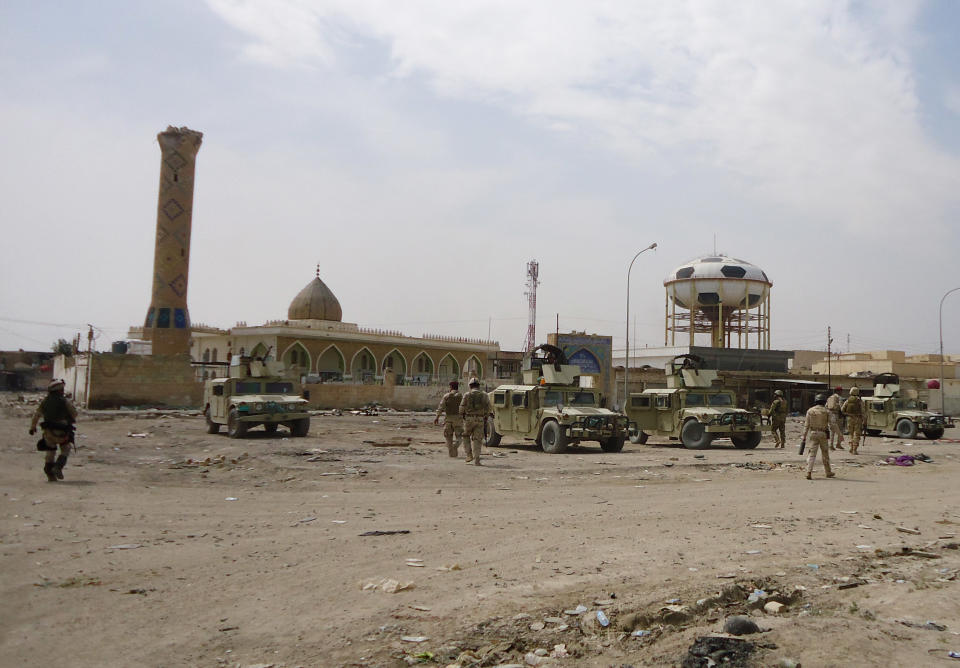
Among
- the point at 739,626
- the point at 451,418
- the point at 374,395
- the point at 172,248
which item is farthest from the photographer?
the point at 172,248

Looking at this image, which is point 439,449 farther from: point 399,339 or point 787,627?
point 399,339

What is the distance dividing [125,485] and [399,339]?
33.3m

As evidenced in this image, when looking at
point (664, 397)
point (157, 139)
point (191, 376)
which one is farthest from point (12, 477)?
point (157, 139)

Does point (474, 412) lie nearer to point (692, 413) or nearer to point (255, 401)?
point (255, 401)

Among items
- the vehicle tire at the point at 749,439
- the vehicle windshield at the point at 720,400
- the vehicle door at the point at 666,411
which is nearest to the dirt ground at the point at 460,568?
the vehicle tire at the point at 749,439

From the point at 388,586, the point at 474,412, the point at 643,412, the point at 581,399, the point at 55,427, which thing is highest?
the point at 581,399

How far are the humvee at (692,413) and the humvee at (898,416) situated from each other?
6573 millimetres

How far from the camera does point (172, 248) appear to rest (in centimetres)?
3644

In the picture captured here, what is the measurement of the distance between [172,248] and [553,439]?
26.1 metres

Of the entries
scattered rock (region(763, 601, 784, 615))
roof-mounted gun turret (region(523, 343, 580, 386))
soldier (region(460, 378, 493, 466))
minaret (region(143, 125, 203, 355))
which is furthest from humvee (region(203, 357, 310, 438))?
minaret (region(143, 125, 203, 355))

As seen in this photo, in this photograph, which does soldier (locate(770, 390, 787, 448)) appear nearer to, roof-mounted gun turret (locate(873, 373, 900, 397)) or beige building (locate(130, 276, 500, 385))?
roof-mounted gun turret (locate(873, 373, 900, 397))

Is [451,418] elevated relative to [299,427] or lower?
elevated

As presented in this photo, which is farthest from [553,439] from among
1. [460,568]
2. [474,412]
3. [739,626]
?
[739,626]

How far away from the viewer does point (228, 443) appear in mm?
16078
